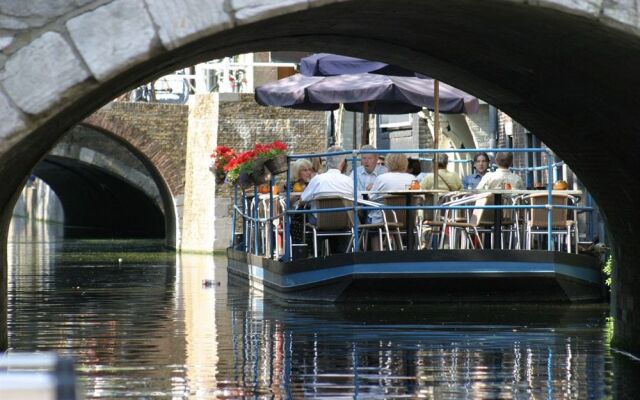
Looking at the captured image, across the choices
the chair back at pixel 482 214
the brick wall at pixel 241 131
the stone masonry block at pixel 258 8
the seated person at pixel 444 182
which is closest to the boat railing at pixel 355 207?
the chair back at pixel 482 214

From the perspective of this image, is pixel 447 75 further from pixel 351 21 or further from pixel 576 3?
pixel 576 3

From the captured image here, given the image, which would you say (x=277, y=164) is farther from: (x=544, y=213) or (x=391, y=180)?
(x=544, y=213)

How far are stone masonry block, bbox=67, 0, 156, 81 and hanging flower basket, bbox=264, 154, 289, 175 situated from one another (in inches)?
418

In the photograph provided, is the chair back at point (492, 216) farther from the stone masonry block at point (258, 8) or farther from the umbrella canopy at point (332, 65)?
the stone masonry block at point (258, 8)

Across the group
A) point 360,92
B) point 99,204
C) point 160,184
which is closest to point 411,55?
point 360,92

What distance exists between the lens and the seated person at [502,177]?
52.9 ft

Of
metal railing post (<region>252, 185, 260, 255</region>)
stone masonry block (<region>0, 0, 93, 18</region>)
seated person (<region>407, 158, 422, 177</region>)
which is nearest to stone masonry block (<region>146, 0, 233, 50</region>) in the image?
stone masonry block (<region>0, 0, 93, 18</region>)

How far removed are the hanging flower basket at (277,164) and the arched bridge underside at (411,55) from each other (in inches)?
259

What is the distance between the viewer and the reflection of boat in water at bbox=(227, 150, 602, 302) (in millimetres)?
15094

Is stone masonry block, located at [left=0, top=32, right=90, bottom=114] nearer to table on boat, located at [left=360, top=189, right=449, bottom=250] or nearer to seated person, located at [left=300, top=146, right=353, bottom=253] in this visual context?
table on boat, located at [left=360, top=189, right=449, bottom=250]

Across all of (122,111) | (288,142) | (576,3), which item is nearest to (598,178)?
(576,3)

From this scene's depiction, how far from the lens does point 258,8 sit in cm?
624

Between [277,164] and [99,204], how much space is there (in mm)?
38898

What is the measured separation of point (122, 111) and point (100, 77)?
26.9m
